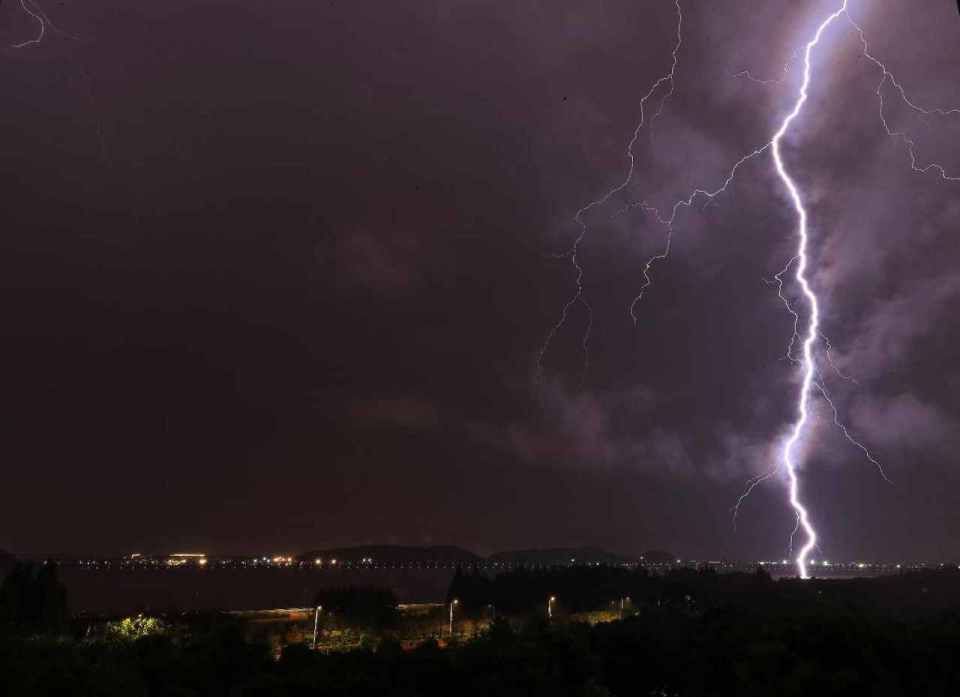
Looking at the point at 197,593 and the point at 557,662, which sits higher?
the point at 197,593

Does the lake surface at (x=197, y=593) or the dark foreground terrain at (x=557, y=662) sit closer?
the dark foreground terrain at (x=557, y=662)

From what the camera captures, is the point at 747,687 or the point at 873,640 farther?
the point at 873,640

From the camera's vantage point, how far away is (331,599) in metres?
42.2

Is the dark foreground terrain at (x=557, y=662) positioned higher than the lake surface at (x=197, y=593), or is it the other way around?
the lake surface at (x=197, y=593)

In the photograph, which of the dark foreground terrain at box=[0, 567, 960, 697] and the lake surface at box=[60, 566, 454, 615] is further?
the lake surface at box=[60, 566, 454, 615]

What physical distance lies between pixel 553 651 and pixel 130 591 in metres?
100

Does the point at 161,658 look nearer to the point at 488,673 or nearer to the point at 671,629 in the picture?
the point at 488,673

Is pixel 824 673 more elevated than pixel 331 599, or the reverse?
pixel 331 599

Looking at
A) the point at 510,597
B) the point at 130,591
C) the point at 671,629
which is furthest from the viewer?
the point at 130,591

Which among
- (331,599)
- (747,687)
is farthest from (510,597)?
(747,687)

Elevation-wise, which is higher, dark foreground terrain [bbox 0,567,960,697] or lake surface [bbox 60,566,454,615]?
lake surface [bbox 60,566,454,615]

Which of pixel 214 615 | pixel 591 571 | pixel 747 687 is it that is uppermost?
pixel 591 571

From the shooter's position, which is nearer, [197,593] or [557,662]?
[557,662]

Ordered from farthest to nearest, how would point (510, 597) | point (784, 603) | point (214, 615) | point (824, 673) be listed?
point (510, 597)
point (784, 603)
point (214, 615)
point (824, 673)
